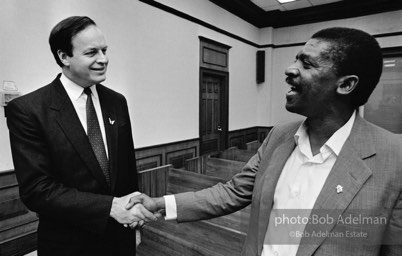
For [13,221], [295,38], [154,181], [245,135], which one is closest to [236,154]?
[154,181]

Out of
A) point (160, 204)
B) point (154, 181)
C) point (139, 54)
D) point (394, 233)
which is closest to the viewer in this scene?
point (394, 233)

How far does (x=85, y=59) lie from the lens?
1.26m

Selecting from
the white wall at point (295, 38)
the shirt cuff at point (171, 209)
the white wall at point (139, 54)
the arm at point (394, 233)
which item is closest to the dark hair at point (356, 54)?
the arm at point (394, 233)

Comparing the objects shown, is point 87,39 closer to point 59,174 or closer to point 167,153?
point 59,174

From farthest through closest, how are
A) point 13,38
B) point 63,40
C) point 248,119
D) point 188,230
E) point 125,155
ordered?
point 248,119 < point 13,38 < point 188,230 < point 125,155 < point 63,40

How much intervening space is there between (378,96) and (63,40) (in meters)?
6.14

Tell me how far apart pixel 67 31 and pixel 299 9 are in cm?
588

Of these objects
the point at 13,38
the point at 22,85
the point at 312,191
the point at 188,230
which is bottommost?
the point at 188,230

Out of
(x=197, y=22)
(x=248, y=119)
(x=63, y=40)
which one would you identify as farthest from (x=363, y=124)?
(x=248, y=119)

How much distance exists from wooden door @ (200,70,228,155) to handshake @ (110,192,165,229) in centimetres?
353

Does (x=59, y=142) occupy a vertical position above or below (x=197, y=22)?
below

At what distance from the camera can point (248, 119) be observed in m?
6.39

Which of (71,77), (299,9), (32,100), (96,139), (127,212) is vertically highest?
(299,9)

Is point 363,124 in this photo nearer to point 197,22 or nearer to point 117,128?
point 117,128
